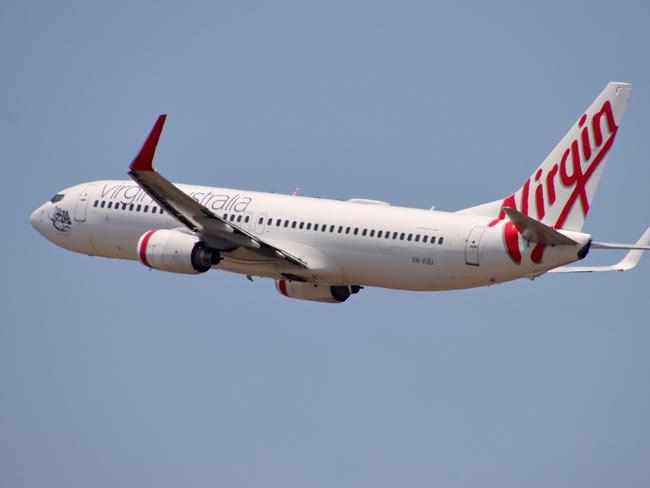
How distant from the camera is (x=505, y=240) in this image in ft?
227

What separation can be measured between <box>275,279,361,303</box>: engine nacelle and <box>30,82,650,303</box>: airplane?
0.14 feet

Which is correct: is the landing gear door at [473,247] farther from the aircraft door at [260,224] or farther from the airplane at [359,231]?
the aircraft door at [260,224]

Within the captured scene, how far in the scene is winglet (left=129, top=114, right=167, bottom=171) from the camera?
6856cm

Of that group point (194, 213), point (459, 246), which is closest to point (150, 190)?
point (194, 213)

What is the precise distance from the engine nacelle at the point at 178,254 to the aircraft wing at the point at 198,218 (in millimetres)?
592

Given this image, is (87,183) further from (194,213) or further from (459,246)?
(459,246)

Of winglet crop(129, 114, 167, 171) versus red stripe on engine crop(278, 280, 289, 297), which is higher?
winglet crop(129, 114, 167, 171)

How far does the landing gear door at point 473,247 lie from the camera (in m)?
69.7

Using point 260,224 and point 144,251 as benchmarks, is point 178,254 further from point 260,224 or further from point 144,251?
point 260,224

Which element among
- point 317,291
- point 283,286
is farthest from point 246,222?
point 317,291

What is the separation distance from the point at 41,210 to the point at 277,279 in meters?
13.7

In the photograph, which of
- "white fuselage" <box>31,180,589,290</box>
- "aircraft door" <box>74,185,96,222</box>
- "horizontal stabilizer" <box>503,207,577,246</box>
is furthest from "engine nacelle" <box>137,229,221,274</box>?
"horizontal stabilizer" <box>503,207,577,246</box>

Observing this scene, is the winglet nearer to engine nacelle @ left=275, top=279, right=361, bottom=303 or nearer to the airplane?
the airplane

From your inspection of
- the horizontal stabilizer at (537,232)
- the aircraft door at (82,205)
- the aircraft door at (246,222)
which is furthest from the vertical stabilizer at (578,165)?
the aircraft door at (82,205)
